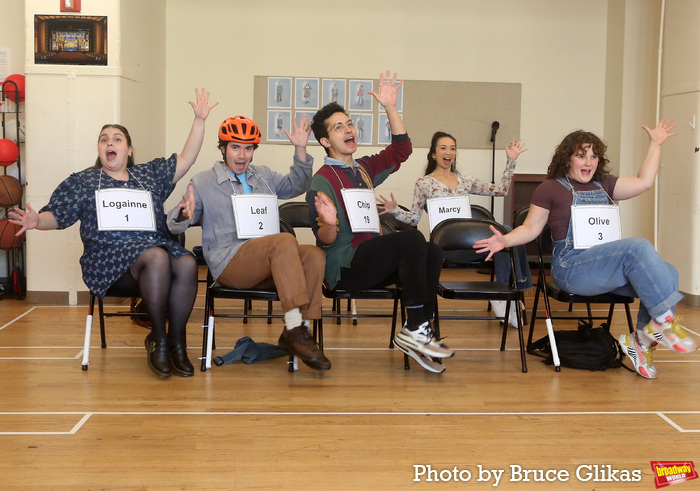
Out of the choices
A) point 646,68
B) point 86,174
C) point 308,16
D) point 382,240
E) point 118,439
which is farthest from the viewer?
point 308,16

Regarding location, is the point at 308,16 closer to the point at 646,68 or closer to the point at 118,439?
the point at 646,68

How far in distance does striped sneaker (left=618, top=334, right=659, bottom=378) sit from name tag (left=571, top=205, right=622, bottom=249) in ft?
1.84

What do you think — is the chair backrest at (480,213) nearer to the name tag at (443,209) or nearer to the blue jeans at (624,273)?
the name tag at (443,209)

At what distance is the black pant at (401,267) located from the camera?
3.58 metres

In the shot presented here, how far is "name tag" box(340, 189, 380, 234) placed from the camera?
3822 mm

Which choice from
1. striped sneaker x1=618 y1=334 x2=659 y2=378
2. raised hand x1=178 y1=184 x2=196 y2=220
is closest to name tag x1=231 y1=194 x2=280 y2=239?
raised hand x1=178 y1=184 x2=196 y2=220

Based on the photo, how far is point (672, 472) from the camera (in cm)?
253

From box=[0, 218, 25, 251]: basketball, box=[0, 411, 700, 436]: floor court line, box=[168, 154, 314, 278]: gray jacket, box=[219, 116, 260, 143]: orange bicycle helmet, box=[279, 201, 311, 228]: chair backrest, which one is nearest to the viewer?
box=[0, 411, 700, 436]: floor court line

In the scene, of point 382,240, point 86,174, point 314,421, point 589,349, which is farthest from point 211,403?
point 589,349

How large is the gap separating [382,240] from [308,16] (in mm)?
4865

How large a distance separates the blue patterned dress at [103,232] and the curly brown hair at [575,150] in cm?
211

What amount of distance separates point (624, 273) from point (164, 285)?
233 cm

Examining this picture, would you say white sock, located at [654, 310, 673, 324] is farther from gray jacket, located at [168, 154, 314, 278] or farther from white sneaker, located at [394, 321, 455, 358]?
gray jacket, located at [168, 154, 314, 278]

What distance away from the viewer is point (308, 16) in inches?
309
